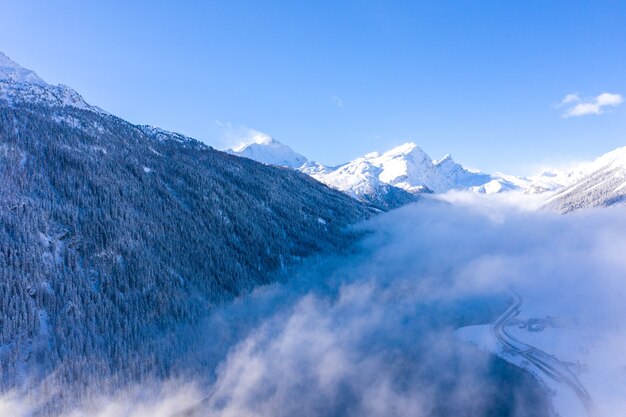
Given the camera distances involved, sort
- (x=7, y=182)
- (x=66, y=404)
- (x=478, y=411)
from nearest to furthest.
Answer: (x=66, y=404), (x=478, y=411), (x=7, y=182)

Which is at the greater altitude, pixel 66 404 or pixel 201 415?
pixel 66 404

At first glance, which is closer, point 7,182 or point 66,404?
point 66,404

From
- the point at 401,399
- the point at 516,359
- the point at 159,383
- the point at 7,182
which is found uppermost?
the point at 7,182

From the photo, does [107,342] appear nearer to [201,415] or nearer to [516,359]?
[201,415]

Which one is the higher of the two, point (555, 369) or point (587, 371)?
point (555, 369)

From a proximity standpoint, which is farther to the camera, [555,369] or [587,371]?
[555,369]

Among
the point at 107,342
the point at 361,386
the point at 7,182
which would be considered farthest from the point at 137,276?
the point at 361,386

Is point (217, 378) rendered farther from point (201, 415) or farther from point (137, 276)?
point (137, 276)

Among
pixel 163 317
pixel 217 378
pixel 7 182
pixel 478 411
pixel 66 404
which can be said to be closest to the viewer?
pixel 66 404

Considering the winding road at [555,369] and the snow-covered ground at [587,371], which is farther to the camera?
the winding road at [555,369]

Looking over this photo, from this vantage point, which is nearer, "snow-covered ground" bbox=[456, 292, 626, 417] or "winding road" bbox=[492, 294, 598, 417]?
"snow-covered ground" bbox=[456, 292, 626, 417]
